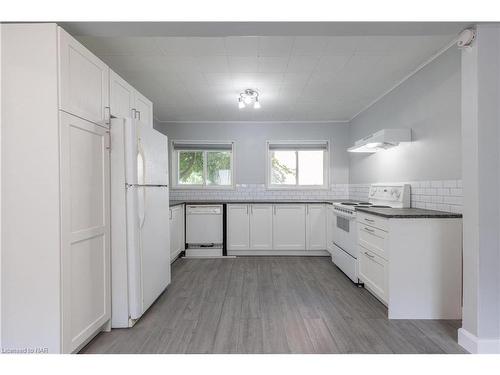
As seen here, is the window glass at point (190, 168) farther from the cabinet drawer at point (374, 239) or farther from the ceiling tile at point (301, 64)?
the cabinet drawer at point (374, 239)

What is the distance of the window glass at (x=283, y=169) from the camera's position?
17.5 ft

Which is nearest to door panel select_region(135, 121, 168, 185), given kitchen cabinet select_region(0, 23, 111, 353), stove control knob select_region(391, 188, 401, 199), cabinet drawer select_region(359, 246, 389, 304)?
kitchen cabinet select_region(0, 23, 111, 353)

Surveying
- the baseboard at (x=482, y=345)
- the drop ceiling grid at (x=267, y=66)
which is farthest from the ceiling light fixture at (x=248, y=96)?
the baseboard at (x=482, y=345)

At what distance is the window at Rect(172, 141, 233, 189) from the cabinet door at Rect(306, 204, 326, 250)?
161 centimetres

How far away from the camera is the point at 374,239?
2.72m

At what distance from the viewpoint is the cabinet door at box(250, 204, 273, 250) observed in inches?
182

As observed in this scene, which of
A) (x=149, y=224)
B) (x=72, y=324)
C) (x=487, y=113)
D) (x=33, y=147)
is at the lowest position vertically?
(x=72, y=324)

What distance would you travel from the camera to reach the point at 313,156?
Result: 17.5 ft

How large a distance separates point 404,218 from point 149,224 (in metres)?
2.26

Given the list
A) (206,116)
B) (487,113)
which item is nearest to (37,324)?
(487,113)

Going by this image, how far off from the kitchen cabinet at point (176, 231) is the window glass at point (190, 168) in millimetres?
896

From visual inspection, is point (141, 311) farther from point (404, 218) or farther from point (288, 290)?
point (404, 218)

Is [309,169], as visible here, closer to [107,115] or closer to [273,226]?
[273,226]

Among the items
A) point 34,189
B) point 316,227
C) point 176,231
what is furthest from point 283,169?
point 34,189
